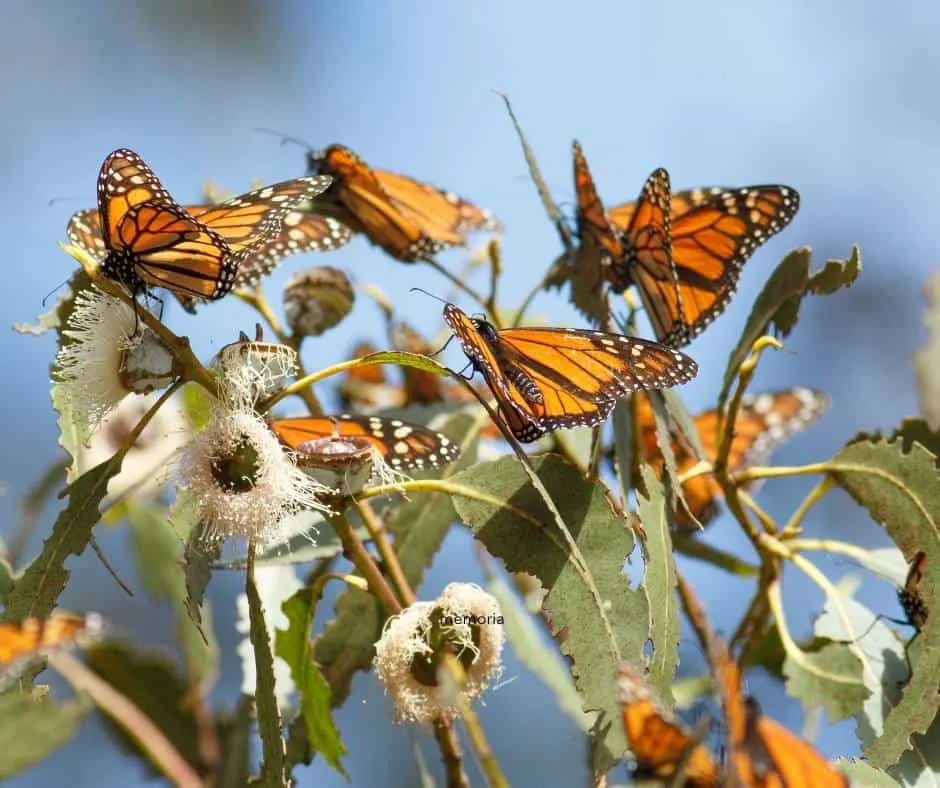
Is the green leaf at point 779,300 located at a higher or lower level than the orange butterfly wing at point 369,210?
lower

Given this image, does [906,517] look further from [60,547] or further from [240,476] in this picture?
[60,547]

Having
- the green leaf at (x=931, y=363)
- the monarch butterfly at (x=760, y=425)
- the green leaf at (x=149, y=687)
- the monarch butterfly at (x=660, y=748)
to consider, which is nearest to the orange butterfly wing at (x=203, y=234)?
the green leaf at (x=149, y=687)

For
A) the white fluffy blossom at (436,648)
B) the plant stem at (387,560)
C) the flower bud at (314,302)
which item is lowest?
the white fluffy blossom at (436,648)

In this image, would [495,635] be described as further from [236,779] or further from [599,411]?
[236,779]

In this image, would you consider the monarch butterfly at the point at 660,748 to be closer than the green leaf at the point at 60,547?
Yes

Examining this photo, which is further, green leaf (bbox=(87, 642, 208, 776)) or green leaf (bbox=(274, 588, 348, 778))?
green leaf (bbox=(87, 642, 208, 776))

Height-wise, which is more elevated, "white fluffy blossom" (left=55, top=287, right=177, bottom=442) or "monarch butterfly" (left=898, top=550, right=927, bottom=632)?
"white fluffy blossom" (left=55, top=287, right=177, bottom=442)

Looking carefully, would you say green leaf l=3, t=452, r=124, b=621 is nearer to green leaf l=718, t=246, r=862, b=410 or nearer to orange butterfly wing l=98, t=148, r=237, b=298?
orange butterfly wing l=98, t=148, r=237, b=298

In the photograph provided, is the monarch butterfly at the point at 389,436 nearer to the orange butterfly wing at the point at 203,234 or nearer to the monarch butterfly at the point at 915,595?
the orange butterfly wing at the point at 203,234

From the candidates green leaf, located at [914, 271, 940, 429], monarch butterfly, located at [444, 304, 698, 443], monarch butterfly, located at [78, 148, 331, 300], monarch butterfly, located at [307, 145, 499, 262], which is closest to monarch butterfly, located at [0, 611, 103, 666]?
monarch butterfly, located at [78, 148, 331, 300]
